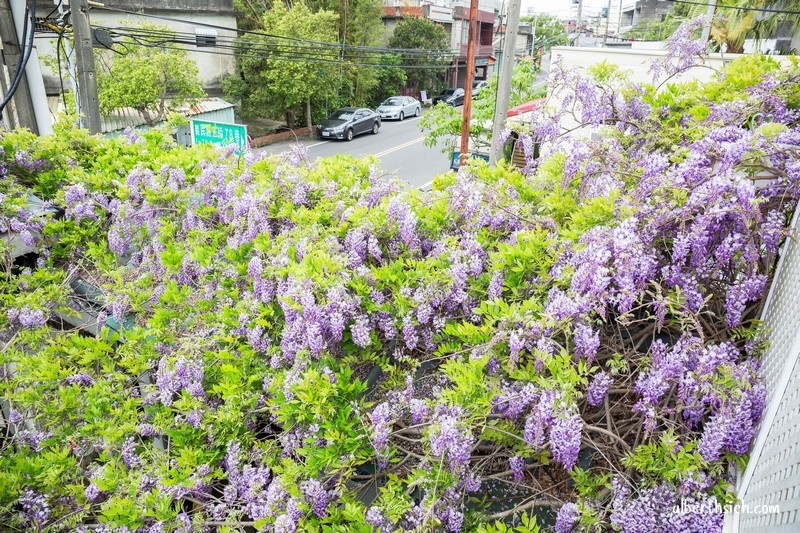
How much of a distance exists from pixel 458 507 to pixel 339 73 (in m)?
26.2

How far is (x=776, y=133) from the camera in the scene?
2596 mm

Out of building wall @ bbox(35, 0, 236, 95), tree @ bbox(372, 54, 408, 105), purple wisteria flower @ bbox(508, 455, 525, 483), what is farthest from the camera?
tree @ bbox(372, 54, 408, 105)

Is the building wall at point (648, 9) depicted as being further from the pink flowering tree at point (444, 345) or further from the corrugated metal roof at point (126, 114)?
the pink flowering tree at point (444, 345)

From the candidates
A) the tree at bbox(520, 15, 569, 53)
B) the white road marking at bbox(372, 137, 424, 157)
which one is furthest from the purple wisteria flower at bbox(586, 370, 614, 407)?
the tree at bbox(520, 15, 569, 53)

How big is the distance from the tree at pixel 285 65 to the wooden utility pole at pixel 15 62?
50.8 ft

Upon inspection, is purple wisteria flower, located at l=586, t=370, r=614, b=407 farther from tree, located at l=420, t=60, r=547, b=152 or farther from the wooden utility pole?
tree, located at l=420, t=60, r=547, b=152

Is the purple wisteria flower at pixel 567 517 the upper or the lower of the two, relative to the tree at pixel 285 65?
lower

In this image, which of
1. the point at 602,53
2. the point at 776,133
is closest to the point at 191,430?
the point at 776,133

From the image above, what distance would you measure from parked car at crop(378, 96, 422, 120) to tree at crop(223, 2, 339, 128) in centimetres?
629

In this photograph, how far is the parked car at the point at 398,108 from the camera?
31420mm

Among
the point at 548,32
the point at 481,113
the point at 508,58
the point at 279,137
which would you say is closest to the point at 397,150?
the point at 279,137

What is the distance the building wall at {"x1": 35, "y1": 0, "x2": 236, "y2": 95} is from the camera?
19198 mm

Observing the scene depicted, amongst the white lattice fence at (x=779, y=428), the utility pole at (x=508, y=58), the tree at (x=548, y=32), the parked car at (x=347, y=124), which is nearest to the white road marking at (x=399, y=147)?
the parked car at (x=347, y=124)

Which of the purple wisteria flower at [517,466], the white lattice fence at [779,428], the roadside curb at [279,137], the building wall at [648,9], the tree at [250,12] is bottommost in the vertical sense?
the roadside curb at [279,137]
